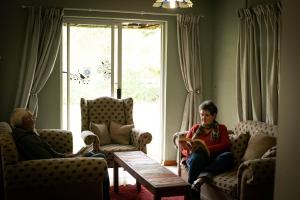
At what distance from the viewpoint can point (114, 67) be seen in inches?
222

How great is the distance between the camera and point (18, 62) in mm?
5094

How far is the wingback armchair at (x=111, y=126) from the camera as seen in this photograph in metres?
4.66

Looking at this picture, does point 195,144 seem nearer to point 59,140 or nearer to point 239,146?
point 239,146

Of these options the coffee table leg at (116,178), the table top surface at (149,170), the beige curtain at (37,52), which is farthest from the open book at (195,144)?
the beige curtain at (37,52)

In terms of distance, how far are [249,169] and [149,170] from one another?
35.3 inches

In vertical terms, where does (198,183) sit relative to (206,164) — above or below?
below

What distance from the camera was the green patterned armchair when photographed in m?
2.96

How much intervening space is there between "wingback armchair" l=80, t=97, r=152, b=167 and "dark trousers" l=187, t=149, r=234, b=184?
97 cm

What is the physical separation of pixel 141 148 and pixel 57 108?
1399 mm

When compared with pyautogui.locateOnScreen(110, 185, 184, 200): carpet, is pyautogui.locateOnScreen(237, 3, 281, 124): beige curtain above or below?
above

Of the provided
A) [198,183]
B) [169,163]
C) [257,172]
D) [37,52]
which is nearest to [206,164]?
[198,183]

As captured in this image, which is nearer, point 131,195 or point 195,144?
point 195,144

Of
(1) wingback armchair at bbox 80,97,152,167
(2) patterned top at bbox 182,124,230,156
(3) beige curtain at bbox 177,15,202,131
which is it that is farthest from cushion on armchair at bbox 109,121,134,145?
(3) beige curtain at bbox 177,15,202,131

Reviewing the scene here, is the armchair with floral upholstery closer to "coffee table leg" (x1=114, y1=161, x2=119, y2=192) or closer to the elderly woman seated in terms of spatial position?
"coffee table leg" (x1=114, y1=161, x2=119, y2=192)
